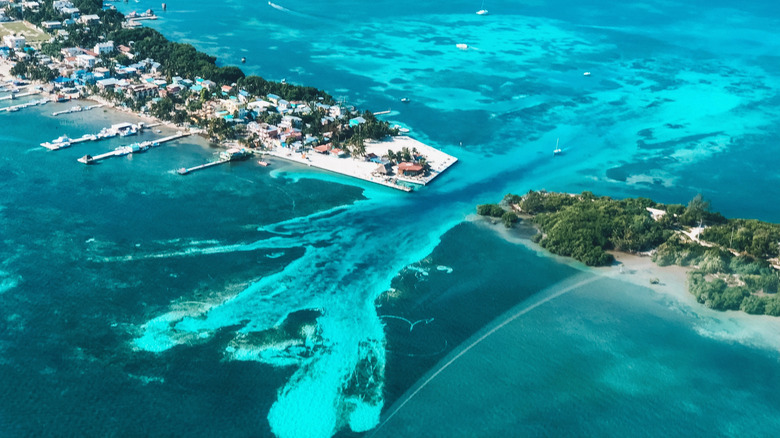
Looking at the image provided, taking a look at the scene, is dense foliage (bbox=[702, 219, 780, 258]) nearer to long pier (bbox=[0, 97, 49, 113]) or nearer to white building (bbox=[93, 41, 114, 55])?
long pier (bbox=[0, 97, 49, 113])

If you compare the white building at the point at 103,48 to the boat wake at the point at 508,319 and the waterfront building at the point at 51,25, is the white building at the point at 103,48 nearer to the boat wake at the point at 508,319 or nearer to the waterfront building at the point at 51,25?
the waterfront building at the point at 51,25

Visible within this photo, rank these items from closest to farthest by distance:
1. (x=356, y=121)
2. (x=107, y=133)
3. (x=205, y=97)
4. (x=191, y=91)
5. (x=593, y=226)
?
1. (x=593, y=226)
2. (x=107, y=133)
3. (x=356, y=121)
4. (x=205, y=97)
5. (x=191, y=91)

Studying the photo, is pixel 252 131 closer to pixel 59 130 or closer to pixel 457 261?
pixel 59 130

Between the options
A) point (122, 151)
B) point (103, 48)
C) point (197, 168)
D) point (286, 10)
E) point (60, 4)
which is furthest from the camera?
point (286, 10)

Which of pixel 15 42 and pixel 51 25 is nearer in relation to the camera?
pixel 15 42

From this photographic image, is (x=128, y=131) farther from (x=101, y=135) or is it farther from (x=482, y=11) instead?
(x=482, y=11)

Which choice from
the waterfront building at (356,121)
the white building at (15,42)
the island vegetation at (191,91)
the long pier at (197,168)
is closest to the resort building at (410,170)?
the island vegetation at (191,91)

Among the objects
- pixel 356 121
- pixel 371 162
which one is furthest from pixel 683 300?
pixel 356 121
